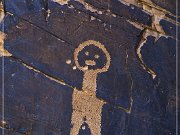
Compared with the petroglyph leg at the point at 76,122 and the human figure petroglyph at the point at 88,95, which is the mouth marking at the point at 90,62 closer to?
the human figure petroglyph at the point at 88,95

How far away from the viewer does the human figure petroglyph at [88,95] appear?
216 cm

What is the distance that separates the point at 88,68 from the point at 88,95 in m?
0.12

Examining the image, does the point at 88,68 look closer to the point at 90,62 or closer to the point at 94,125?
the point at 90,62

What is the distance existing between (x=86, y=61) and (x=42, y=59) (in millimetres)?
194

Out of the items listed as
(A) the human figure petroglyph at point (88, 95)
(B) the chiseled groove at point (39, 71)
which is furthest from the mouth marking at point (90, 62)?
(B) the chiseled groove at point (39, 71)

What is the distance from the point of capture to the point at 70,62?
221 cm

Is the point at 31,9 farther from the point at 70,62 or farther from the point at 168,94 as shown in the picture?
the point at 168,94

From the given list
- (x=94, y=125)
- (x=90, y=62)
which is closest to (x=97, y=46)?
(x=90, y=62)

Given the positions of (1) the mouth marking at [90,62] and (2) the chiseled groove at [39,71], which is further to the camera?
(1) the mouth marking at [90,62]

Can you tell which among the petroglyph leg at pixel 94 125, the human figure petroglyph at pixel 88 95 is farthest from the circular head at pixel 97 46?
the petroglyph leg at pixel 94 125

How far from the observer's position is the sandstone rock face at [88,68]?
6.88 ft

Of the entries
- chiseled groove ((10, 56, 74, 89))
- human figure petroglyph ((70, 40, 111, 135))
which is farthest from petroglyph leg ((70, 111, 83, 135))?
chiseled groove ((10, 56, 74, 89))

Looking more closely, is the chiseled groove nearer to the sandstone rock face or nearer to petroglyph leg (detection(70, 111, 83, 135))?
the sandstone rock face

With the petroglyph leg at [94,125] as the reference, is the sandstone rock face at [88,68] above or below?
above
